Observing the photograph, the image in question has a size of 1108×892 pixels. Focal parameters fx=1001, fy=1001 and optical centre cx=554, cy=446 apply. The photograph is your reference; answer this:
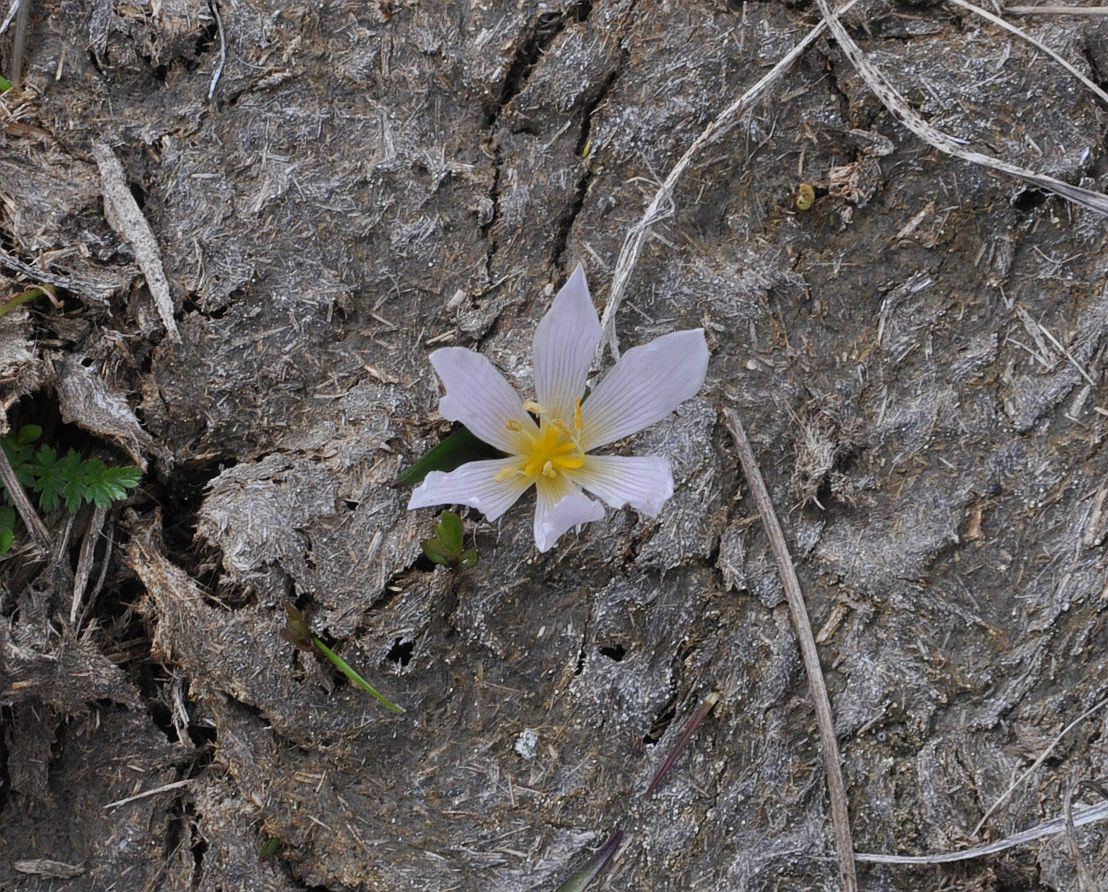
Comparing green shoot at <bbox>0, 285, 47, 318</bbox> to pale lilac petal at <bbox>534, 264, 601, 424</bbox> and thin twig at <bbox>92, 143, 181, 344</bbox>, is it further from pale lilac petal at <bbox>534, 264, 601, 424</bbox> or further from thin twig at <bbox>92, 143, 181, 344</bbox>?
pale lilac petal at <bbox>534, 264, 601, 424</bbox>

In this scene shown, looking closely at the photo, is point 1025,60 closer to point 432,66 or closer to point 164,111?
point 432,66

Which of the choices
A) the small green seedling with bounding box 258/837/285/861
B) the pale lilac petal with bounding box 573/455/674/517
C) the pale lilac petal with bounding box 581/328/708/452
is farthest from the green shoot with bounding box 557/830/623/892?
the pale lilac petal with bounding box 581/328/708/452

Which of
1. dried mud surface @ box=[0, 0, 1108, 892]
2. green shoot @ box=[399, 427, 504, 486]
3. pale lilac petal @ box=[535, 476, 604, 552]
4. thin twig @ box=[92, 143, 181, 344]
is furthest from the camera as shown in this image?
thin twig @ box=[92, 143, 181, 344]

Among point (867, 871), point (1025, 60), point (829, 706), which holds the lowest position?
point (867, 871)

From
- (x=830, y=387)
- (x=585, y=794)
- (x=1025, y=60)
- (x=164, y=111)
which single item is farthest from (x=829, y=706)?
(x=164, y=111)

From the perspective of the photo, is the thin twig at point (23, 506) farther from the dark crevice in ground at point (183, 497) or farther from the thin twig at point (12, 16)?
the thin twig at point (12, 16)

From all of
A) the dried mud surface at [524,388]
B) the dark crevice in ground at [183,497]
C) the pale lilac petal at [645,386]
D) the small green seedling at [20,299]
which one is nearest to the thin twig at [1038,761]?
the dried mud surface at [524,388]
